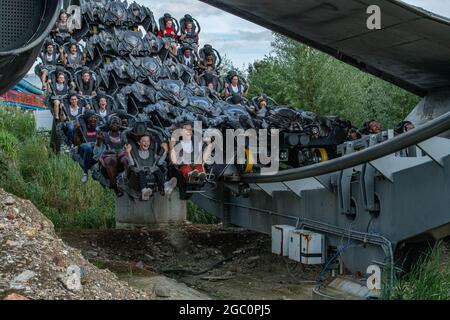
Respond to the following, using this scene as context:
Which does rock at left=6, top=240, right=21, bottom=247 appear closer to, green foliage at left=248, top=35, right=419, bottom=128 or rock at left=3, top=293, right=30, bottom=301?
rock at left=3, top=293, right=30, bottom=301

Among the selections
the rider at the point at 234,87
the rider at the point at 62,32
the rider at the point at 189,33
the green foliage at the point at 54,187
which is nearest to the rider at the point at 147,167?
the rider at the point at 234,87

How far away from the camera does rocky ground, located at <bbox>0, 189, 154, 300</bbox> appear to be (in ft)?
13.6

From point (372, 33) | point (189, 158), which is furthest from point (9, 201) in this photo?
point (372, 33)

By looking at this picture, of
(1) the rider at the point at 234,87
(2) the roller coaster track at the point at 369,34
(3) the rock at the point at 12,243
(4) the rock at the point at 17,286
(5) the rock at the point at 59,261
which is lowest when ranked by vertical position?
(4) the rock at the point at 17,286

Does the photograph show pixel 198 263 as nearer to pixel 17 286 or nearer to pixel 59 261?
pixel 59 261

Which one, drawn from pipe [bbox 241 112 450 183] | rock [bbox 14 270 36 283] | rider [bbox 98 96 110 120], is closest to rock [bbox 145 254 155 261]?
rider [bbox 98 96 110 120]

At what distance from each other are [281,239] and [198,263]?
2.17 meters

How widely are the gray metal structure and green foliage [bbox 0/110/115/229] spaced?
2743 millimetres

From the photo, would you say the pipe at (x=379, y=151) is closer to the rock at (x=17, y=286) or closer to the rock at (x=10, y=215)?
the rock at (x=10, y=215)

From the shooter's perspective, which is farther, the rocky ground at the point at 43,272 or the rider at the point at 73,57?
the rider at the point at 73,57

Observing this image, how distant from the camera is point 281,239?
25.2ft

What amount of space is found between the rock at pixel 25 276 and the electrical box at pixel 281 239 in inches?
147

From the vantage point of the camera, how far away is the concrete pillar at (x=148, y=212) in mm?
→ 11914
